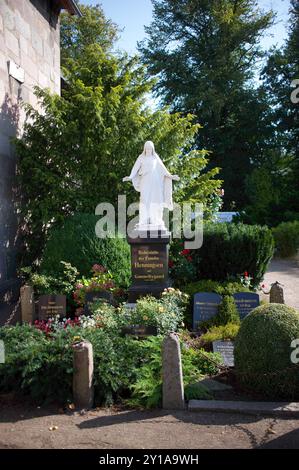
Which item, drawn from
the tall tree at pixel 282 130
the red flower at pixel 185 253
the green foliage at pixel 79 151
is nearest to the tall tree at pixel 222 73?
the tall tree at pixel 282 130

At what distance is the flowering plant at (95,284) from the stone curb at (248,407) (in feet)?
10.5

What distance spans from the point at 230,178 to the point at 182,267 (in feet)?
62.0

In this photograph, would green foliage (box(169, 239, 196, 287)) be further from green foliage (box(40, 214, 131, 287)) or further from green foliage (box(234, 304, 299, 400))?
green foliage (box(234, 304, 299, 400))

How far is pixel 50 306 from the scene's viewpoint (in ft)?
23.4

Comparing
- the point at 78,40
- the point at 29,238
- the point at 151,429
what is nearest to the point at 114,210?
the point at 29,238

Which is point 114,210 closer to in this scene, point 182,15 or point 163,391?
point 163,391

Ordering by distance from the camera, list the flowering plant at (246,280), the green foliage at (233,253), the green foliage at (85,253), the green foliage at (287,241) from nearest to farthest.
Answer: the green foliage at (85,253), the flowering plant at (246,280), the green foliage at (233,253), the green foliage at (287,241)

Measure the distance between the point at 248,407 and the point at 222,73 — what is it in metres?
24.8

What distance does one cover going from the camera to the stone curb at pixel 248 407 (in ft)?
14.3

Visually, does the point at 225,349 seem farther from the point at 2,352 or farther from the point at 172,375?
the point at 2,352

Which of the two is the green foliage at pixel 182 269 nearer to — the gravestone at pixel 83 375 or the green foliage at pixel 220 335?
the green foliage at pixel 220 335

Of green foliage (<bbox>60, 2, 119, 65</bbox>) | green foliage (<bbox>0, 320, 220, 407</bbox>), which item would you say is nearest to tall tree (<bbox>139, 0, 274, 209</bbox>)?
green foliage (<bbox>60, 2, 119, 65</bbox>)

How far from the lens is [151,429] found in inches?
162

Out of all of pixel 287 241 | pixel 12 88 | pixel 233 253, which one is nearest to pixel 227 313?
pixel 233 253
